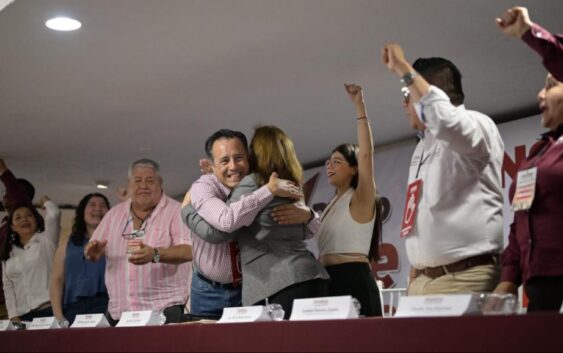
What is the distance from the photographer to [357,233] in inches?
104

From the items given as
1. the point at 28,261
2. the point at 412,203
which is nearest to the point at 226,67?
the point at 28,261

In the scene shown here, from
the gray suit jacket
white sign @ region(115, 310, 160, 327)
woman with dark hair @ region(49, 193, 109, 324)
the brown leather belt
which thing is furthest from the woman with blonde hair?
woman with dark hair @ region(49, 193, 109, 324)

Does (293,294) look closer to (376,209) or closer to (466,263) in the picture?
(466,263)

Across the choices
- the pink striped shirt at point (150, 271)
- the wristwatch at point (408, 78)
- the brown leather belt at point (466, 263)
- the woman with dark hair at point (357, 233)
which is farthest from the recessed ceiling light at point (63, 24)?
the brown leather belt at point (466, 263)

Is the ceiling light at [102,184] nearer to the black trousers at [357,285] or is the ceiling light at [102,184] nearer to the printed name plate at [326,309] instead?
the black trousers at [357,285]

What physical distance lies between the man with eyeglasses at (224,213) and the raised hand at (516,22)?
0.82 m

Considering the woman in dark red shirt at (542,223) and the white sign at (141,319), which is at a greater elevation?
the woman in dark red shirt at (542,223)

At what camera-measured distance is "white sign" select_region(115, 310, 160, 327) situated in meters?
1.97

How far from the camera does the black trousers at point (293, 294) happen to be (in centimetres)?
221

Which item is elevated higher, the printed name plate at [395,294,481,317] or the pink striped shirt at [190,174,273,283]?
the pink striped shirt at [190,174,273,283]

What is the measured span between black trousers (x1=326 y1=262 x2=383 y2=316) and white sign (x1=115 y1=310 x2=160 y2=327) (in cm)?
77

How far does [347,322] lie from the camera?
142 cm

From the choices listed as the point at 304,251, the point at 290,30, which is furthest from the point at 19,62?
the point at 304,251

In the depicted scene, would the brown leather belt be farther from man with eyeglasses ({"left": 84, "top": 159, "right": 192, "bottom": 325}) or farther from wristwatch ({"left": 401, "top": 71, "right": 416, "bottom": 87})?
man with eyeglasses ({"left": 84, "top": 159, "right": 192, "bottom": 325})
